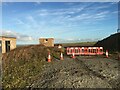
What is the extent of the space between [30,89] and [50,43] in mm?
19863

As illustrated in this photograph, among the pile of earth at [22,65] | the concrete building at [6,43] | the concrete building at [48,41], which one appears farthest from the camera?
the concrete building at [48,41]

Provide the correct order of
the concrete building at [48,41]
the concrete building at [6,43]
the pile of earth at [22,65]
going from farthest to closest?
the concrete building at [48,41] → the concrete building at [6,43] → the pile of earth at [22,65]

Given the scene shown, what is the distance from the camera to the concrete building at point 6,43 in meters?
22.5

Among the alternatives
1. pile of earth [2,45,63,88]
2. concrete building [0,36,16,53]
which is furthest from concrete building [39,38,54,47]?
pile of earth [2,45,63,88]

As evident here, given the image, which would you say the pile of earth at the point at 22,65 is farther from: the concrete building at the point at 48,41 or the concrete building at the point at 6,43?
the concrete building at the point at 48,41

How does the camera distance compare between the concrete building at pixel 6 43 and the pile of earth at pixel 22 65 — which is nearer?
the pile of earth at pixel 22 65

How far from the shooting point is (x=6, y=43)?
23.6 meters

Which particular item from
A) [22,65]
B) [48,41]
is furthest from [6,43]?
[22,65]

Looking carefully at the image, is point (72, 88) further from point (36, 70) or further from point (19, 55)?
point (19, 55)

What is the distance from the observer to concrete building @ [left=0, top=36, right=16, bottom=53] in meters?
22.5

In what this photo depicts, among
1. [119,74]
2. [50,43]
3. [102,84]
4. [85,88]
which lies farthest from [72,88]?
[50,43]

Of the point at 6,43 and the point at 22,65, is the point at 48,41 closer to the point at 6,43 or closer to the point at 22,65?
the point at 6,43

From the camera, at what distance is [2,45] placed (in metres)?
22.5

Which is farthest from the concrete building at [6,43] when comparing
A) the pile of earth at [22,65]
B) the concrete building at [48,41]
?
the pile of earth at [22,65]
